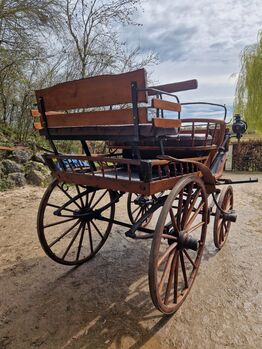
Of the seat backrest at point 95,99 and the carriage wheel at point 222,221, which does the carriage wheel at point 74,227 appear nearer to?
the seat backrest at point 95,99

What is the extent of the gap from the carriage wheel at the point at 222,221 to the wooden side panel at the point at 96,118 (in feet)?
5.41

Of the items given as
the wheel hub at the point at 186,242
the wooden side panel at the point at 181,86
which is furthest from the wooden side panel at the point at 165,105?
the wheel hub at the point at 186,242

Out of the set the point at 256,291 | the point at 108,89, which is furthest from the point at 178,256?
the point at 108,89

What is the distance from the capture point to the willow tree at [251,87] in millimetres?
11211

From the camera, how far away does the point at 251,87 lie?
37.2ft

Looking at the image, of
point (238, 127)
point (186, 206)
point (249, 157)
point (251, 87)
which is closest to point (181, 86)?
point (186, 206)

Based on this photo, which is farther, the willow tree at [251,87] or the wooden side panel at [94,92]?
the willow tree at [251,87]

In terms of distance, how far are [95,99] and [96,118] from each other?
0.39ft

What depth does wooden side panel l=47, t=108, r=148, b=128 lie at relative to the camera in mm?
1623

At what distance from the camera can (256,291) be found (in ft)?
7.26

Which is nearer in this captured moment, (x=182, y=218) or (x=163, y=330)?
(x=163, y=330)

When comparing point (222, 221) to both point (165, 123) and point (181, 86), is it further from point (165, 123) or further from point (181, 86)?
point (165, 123)

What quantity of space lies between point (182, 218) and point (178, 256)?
0.28 m

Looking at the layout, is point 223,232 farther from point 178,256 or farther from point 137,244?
point 178,256
